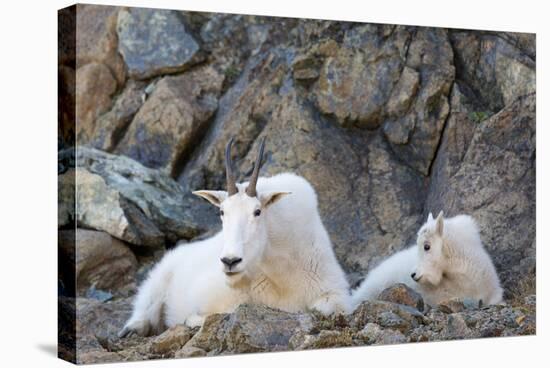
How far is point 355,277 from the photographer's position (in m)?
12.1

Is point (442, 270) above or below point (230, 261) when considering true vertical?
below

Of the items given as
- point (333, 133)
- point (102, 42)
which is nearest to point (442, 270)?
point (333, 133)

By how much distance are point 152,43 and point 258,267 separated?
14.1 feet

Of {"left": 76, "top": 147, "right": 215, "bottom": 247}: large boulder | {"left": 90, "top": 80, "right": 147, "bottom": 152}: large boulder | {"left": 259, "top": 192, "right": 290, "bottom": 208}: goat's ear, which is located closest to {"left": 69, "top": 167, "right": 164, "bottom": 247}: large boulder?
{"left": 76, "top": 147, "right": 215, "bottom": 247}: large boulder

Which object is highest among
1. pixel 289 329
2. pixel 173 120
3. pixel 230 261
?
pixel 173 120

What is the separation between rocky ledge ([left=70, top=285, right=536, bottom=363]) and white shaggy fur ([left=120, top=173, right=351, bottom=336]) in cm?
25

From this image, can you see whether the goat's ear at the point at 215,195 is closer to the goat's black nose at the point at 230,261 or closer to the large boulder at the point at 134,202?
the goat's black nose at the point at 230,261

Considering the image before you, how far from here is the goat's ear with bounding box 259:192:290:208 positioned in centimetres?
1002

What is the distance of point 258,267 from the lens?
33.5 feet

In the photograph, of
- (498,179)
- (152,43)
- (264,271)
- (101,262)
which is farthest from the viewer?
(152,43)

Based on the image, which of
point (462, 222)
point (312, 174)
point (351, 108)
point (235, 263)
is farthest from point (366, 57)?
point (235, 263)

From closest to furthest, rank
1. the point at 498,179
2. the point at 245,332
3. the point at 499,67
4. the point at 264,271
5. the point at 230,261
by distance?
the point at 230,261 < the point at 245,332 < the point at 264,271 < the point at 498,179 < the point at 499,67

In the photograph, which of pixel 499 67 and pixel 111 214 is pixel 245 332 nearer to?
pixel 111 214

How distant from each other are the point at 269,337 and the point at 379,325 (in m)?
1.28
